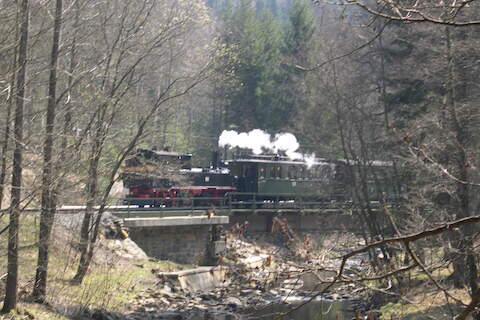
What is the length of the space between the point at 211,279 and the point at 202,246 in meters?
4.70

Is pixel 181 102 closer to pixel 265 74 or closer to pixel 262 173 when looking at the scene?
pixel 262 173

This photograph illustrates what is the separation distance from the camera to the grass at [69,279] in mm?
14726

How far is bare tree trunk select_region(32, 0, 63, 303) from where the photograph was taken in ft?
42.7

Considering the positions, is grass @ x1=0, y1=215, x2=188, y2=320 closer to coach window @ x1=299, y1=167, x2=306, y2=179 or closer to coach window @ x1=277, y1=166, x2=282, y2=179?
coach window @ x1=277, y1=166, x2=282, y2=179

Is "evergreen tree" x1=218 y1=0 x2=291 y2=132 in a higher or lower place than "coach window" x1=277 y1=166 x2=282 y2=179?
higher

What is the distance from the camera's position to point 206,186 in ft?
121

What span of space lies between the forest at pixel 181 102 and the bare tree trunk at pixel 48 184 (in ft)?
0.11

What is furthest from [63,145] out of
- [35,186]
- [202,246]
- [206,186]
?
[206,186]

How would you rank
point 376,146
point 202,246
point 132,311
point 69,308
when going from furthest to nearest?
point 202,246
point 376,146
point 132,311
point 69,308

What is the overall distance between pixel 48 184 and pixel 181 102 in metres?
12.0

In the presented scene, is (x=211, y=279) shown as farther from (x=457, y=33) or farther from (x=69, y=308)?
(x=457, y=33)

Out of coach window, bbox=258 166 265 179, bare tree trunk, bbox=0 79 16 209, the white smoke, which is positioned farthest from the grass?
the white smoke

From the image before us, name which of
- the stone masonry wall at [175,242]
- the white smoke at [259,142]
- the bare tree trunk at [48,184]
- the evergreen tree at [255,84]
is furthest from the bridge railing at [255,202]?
the bare tree trunk at [48,184]

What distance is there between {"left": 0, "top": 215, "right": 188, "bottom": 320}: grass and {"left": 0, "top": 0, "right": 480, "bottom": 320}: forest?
0.38 m
